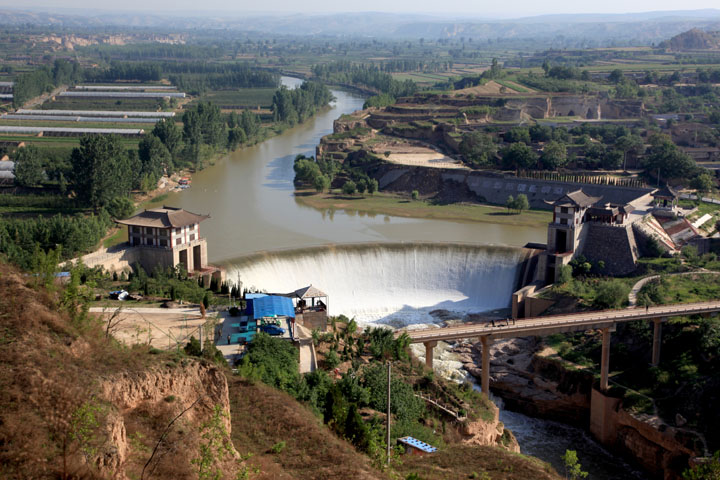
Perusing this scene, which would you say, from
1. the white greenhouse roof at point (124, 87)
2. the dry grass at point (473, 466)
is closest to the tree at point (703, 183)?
the dry grass at point (473, 466)

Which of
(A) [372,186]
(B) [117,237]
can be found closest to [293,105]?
(A) [372,186]

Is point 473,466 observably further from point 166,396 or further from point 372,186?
point 372,186

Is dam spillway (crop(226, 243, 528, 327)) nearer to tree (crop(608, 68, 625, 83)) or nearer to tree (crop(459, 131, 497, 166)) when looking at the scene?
tree (crop(459, 131, 497, 166))

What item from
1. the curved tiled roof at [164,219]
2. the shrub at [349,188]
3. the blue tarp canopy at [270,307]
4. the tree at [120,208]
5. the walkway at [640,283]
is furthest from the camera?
the shrub at [349,188]

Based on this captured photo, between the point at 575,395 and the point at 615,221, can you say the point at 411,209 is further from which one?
the point at 575,395

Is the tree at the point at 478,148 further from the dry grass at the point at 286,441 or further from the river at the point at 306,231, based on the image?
the dry grass at the point at 286,441

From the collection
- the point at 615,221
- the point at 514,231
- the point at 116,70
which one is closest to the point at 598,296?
the point at 615,221

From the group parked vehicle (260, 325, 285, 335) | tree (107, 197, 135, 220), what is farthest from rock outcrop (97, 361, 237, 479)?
tree (107, 197, 135, 220)
